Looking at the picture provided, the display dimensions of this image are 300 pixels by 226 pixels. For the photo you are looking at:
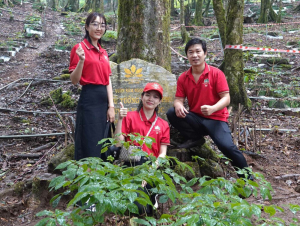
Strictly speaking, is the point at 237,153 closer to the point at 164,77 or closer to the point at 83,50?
the point at 164,77


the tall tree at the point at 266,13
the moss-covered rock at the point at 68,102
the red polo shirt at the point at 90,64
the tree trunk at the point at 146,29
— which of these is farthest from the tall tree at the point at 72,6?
the red polo shirt at the point at 90,64

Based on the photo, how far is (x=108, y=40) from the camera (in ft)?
51.1

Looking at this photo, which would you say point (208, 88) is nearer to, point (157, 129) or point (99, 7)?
point (157, 129)

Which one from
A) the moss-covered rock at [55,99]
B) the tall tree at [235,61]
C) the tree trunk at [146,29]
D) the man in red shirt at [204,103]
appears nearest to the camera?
the man in red shirt at [204,103]

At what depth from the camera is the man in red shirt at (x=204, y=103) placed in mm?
3613

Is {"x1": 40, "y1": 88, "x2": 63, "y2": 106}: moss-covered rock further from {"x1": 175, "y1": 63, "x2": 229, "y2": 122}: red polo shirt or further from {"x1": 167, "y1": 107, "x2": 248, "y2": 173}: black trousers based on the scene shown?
{"x1": 175, "y1": 63, "x2": 229, "y2": 122}: red polo shirt

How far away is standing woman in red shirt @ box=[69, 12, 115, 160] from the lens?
3.29 meters

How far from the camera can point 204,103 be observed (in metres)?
3.77

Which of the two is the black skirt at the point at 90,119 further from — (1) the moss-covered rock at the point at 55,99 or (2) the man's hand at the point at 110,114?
(1) the moss-covered rock at the point at 55,99

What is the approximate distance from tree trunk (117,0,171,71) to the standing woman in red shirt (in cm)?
133

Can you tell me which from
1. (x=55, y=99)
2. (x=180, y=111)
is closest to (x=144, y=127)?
(x=180, y=111)

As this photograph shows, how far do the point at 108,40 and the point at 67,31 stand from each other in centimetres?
528

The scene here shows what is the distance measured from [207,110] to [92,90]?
52.9 inches

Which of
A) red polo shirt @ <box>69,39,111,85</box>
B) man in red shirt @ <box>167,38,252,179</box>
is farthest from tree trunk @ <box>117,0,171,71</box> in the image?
red polo shirt @ <box>69,39,111,85</box>
